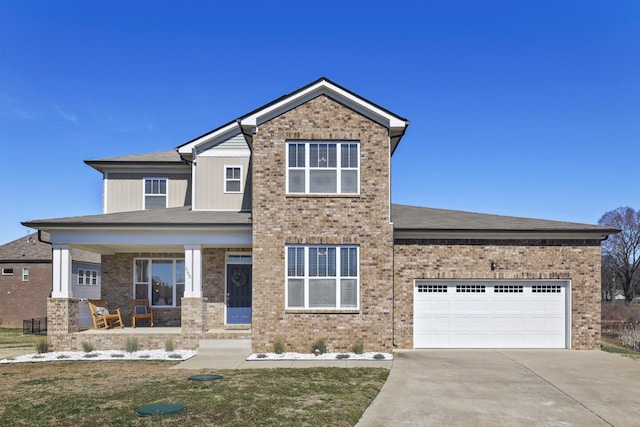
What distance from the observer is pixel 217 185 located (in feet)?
66.3

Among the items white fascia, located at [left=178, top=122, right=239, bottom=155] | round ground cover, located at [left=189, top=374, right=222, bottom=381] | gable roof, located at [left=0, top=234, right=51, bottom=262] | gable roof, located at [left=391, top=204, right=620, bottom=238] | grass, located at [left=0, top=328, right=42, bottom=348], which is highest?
white fascia, located at [left=178, top=122, right=239, bottom=155]

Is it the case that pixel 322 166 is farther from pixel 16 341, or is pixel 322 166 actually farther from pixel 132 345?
pixel 16 341

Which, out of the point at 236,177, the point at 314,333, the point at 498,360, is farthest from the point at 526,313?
the point at 236,177

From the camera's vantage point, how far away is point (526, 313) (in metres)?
17.3

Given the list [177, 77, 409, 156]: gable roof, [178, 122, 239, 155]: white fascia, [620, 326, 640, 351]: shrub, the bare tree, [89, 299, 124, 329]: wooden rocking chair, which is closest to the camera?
[177, 77, 409, 156]: gable roof

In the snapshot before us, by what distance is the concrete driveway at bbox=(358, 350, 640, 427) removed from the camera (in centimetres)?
928

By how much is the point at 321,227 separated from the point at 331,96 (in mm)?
3895

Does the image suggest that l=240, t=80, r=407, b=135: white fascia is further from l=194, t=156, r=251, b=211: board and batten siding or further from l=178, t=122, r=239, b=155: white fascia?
l=194, t=156, r=251, b=211: board and batten siding

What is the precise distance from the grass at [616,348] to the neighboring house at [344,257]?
0.93 meters

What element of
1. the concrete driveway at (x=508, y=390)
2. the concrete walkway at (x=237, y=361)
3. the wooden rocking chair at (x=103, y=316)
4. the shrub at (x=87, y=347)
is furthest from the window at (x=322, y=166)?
the wooden rocking chair at (x=103, y=316)

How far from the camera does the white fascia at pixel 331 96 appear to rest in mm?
16281

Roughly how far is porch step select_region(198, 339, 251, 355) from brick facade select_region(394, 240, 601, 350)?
15.1ft

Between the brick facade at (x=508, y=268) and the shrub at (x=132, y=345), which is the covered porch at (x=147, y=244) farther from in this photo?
the brick facade at (x=508, y=268)

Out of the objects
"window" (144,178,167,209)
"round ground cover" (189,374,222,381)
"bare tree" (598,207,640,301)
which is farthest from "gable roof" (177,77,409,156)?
"bare tree" (598,207,640,301)
